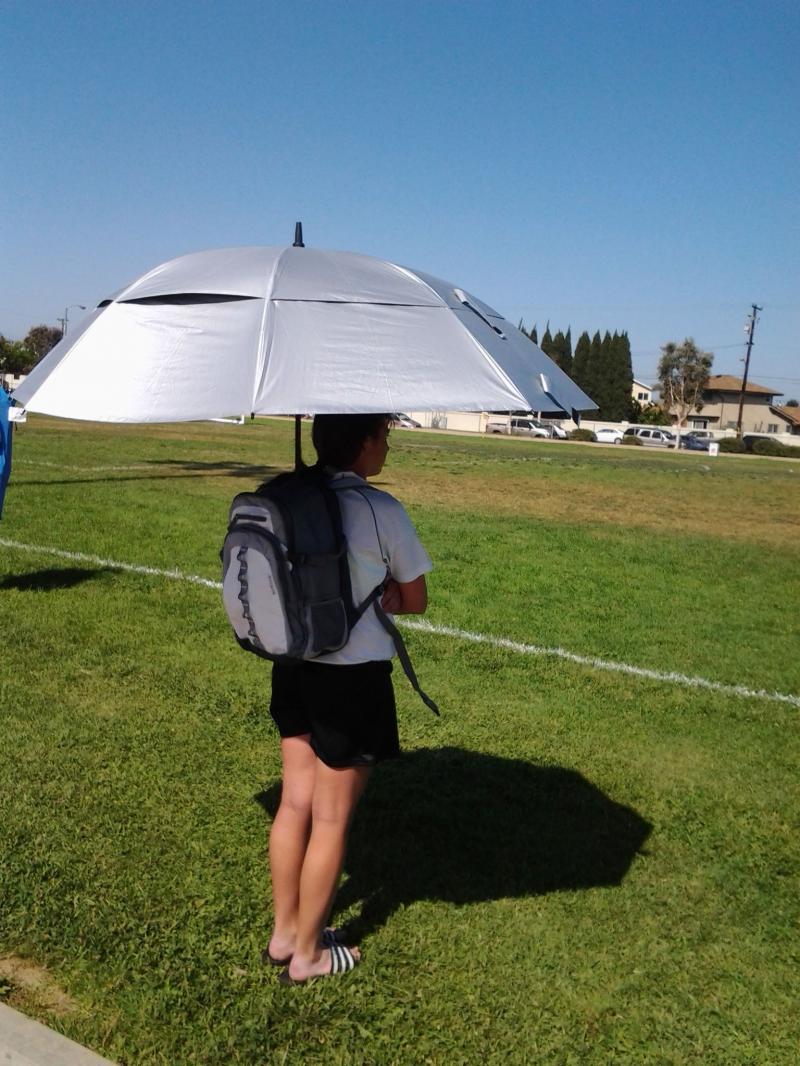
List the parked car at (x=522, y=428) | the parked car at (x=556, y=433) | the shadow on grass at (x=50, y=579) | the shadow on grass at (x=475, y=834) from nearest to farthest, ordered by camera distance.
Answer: the shadow on grass at (x=475, y=834) < the shadow on grass at (x=50, y=579) < the parked car at (x=556, y=433) < the parked car at (x=522, y=428)

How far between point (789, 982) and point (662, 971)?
39 cm

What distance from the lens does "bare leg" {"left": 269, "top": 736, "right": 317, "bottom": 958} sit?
3086mm

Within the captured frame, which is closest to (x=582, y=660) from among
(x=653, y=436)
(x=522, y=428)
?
(x=653, y=436)

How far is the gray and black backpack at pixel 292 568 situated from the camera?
9.09 feet

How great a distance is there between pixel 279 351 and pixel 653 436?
72.6 meters

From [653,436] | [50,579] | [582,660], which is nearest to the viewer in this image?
[582,660]

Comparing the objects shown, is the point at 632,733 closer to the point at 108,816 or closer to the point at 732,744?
the point at 732,744

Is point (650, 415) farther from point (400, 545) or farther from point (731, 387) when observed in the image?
point (400, 545)

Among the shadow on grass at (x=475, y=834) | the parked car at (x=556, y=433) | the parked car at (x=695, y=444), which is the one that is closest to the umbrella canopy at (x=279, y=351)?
the shadow on grass at (x=475, y=834)

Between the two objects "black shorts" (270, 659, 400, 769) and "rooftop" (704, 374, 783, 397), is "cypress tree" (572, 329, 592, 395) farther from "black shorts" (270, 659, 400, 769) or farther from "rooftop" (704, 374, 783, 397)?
"black shorts" (270, 659, 400, 769)

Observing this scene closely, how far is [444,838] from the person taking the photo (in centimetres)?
421

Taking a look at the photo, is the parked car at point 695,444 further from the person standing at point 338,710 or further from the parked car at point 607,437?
the person standing at point 338,710

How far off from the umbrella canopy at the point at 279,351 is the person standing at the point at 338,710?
0.65 ft

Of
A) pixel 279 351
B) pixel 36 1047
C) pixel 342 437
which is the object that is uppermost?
pixel 279 351
